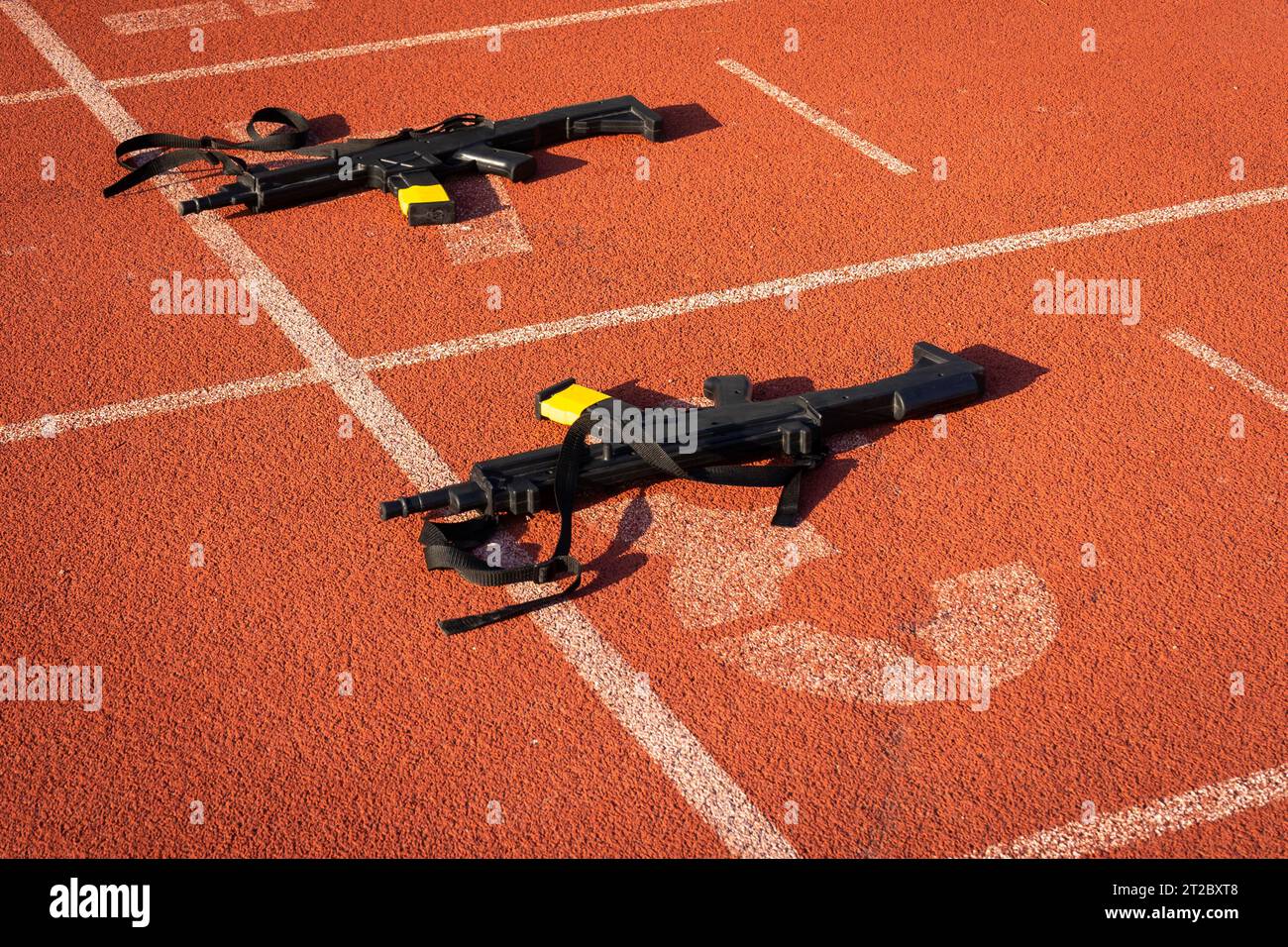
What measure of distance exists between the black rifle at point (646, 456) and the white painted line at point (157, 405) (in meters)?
1.34

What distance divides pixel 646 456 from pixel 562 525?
20.0 inches

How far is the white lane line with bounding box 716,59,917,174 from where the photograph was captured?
336 inches

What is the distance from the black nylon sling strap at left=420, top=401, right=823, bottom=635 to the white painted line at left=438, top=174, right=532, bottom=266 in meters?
2.24

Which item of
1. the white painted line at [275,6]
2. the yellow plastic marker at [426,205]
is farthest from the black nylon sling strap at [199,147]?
the white painted line at [275,6]

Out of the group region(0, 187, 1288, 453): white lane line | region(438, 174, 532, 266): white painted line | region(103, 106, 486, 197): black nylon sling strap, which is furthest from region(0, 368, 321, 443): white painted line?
region(103, 106, 486, 197): black nylon sling strap

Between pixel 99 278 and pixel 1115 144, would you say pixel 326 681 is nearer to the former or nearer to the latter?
pixel 99 278

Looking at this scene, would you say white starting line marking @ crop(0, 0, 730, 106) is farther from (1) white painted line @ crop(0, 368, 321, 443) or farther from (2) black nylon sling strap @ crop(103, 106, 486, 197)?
(1) white painted line @ crop(0, 368, 321, 443)

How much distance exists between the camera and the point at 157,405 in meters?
6.41

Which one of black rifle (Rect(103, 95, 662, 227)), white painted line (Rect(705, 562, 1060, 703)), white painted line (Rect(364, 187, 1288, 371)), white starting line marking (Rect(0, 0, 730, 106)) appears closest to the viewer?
white painted line (Rect(705, 562, 1060, 703))

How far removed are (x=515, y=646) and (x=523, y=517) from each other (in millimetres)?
823

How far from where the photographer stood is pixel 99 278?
7.40 meters

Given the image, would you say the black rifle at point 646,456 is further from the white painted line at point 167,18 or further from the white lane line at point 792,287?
the white painted line at point 167,18

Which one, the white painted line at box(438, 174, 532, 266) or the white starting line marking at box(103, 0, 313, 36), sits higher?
the white starting line marking at box(103, 0, 313, 36)

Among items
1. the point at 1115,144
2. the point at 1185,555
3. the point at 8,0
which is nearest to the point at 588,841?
the point at 1185,555
